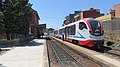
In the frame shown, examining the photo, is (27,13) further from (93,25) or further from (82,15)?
(82,15)

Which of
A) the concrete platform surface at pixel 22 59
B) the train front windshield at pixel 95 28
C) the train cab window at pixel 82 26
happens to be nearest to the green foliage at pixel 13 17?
the train cab window at pixel 82 26

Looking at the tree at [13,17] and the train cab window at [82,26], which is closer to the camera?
the train cab window at [82,26]

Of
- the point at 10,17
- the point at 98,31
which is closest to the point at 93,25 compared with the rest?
the point at 98,31

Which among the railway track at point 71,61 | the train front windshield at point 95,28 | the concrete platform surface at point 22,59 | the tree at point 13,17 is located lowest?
the railway track at point 71,61

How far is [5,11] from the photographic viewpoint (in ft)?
121

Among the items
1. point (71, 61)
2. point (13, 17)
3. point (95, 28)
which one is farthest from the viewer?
point (13, 17)

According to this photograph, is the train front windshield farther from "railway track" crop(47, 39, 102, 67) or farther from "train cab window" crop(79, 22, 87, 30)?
"railway track" crop(47, 39, 102, 67)

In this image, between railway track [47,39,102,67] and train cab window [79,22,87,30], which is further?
train cab window [79,22,87,30]

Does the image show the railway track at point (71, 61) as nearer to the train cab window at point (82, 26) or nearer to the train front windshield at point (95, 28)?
the train front windshield at point (95, 28)

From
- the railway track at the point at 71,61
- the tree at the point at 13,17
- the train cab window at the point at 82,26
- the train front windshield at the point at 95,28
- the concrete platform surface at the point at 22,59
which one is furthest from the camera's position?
the tree at the point at 13,17

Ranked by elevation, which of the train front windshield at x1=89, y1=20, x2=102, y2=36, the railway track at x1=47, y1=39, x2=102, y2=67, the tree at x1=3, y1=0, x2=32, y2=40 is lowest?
the railway track at x1=47, y1=39, x2=102, y2=67

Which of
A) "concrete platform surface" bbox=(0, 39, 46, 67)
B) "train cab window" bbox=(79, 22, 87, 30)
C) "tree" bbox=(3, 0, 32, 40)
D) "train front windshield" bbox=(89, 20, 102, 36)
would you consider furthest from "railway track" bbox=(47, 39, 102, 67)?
"tree" bbox=(3, 0, 32, 40)

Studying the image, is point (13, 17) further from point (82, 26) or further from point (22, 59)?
point (22, 59)

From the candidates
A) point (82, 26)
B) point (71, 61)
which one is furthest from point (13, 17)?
point (71, 61)
